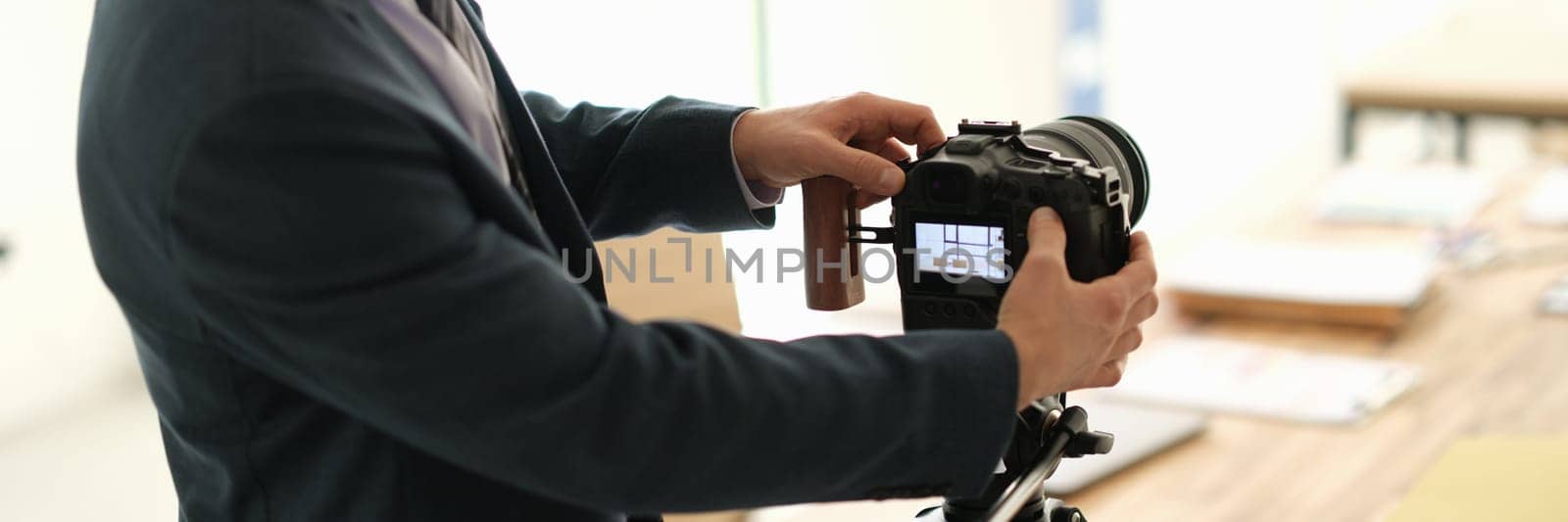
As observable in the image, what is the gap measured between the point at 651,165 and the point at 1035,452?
0.33m

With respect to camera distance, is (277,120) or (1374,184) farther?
(1374,184)

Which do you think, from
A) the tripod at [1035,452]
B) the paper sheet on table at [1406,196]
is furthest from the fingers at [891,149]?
the paper sheet on table at [1406,196]

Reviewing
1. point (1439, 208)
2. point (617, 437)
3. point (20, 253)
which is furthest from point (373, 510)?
point (1439, 208)

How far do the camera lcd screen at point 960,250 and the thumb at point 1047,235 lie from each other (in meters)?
0.03

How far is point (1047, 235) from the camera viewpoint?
82 centimetres

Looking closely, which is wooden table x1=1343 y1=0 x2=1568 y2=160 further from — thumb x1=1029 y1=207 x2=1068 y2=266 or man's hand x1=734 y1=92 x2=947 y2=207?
thumb x1=1029 y1=207 x2=1068 y2=266

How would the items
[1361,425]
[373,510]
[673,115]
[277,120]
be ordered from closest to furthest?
1. [277,120]
2. [373,510]
3. [673,115]
4. [1361,425]

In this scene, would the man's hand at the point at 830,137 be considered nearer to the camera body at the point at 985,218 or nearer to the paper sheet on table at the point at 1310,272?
the camera body at the point at 985,218

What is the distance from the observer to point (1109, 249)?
850 mm

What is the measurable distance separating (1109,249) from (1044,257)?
A: 0.30 feet

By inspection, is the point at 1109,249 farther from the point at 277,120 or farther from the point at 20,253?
the point at 20,253

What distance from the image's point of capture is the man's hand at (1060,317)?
73cm

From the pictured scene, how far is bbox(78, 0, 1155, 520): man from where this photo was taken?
1.91ft

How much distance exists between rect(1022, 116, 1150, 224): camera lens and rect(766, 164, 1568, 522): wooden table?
1.43 feet
